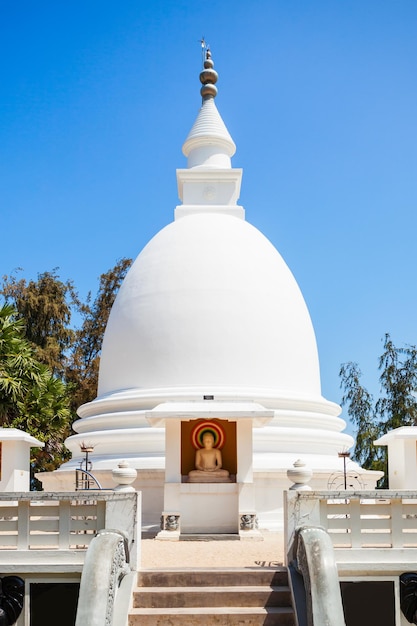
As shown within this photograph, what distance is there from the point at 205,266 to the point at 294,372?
399cm

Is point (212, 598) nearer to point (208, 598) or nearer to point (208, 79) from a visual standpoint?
point (208, 598)

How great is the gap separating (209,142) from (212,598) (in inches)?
741

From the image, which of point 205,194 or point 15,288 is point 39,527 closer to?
point 205,194

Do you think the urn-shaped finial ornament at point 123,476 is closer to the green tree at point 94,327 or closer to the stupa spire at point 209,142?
the stupa spire at point 209,142

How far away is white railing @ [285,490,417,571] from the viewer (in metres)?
10.6

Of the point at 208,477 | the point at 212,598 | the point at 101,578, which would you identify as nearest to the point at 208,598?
the point at 212,598

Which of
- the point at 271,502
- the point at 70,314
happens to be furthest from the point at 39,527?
the point at 70,314

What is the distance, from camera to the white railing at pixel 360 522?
10.6m

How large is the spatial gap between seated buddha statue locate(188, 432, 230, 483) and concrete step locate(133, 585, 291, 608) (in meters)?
6.11

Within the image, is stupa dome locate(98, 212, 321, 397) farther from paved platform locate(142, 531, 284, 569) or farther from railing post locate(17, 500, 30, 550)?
railing post locate(17, 500, 30, 550)

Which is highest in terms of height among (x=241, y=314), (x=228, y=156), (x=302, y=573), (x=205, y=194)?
(x=228, y=156)

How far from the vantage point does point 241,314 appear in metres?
21.2

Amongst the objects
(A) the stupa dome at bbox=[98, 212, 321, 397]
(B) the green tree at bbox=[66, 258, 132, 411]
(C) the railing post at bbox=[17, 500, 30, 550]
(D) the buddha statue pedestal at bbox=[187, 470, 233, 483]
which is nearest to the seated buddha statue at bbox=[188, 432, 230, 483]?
(D) the buddha statue pedestal at bbox=[187, 470, 233, 483]

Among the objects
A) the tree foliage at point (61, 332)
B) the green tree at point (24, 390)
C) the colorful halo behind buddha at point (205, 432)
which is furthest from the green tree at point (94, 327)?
the colorful halo behind buddha at point (205, 432)
